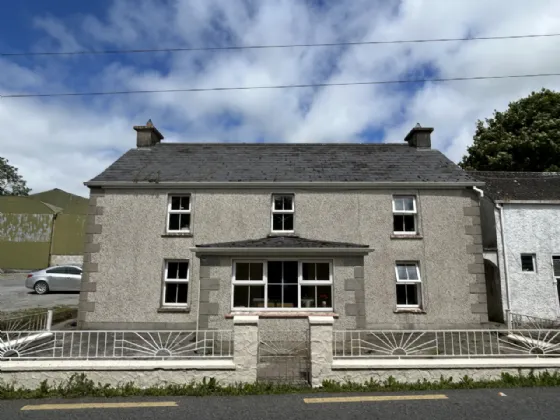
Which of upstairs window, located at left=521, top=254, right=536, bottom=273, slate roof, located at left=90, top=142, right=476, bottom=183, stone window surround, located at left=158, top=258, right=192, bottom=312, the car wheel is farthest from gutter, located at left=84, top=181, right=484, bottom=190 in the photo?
the car wheel

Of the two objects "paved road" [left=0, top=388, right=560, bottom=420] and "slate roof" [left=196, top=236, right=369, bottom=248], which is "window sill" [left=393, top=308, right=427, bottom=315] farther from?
"paved road" [left=0, top=388, right=560, bottom=420]

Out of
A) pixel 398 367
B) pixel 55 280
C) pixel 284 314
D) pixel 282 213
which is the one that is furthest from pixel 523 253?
pixel 55 280

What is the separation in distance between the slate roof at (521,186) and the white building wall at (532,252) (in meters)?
0.66

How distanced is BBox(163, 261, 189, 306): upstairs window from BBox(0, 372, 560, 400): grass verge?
6.91m

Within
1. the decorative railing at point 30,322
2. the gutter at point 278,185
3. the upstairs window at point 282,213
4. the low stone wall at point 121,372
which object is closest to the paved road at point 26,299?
the decorative railing at point 30,322

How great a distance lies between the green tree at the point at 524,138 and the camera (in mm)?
25875

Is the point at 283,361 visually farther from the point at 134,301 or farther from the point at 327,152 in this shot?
the point at 327,152

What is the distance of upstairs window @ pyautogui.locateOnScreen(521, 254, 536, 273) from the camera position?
1494 centimetres

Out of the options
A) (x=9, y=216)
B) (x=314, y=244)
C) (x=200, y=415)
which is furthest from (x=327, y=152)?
(x=9, y=216)

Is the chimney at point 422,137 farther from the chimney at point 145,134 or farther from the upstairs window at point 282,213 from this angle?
the chimney at point 145,134

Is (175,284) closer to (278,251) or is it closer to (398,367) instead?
(278,251)

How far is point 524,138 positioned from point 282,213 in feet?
70.0

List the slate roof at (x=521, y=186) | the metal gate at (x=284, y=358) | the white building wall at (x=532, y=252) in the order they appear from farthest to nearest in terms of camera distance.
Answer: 1. the slate roof at (x=521, y=186)
2. the white building wall at (x=532, y=252)
3. the metal gate at (x=284, y=358)

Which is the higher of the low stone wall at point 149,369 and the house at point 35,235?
the house at point 35,235
